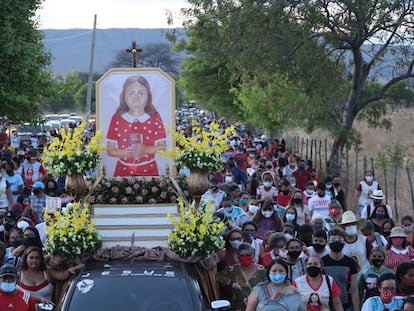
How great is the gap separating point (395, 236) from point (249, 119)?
29676 mm

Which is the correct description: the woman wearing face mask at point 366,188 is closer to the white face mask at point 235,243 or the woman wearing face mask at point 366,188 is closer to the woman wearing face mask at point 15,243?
the white face mask at point 235,243

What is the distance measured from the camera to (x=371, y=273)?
9117 mm

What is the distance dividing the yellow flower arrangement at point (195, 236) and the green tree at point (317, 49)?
50.0ft

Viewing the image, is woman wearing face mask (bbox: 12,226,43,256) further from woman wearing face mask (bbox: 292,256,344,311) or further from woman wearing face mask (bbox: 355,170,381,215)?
woman wearing face mask (bbox: 355,170,381,215)

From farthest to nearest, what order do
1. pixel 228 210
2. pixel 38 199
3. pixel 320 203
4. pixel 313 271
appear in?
1. pixel 38 199
2. pixel 320 203
3. pixel 228 210
4. pixel 313 271

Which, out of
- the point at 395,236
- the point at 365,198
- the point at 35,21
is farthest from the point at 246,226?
the point at 35,21

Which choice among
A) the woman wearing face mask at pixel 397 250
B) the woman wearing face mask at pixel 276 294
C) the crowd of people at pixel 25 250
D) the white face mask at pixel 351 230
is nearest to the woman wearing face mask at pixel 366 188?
the white face mask at pixel 351 230

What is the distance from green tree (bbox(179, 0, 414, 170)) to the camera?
24.0m

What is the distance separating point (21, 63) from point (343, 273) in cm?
1928

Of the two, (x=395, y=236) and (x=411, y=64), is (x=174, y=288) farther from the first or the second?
(x=411, y=64)

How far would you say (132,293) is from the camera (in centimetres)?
787

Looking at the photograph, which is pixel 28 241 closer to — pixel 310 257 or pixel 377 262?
pixel 310 257

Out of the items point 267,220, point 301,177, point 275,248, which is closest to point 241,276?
point 275,248

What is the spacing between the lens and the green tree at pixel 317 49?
23969 mm
